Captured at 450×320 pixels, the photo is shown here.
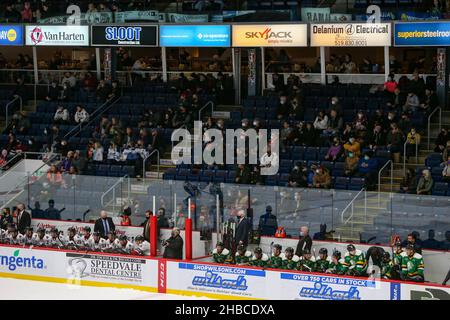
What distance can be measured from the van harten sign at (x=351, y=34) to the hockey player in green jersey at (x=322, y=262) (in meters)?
5.94

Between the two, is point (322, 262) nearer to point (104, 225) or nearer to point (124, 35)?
point (104, 225)

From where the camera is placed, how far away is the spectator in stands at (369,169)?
642 inches

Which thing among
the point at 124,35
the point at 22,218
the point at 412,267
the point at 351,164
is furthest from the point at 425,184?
the point at 124,35

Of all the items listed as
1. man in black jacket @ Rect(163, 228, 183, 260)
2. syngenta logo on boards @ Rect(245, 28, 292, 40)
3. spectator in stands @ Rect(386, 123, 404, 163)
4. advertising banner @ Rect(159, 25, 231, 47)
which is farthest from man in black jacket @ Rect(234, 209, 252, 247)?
advertising banner @ Rect(159, 25, 231, 47)

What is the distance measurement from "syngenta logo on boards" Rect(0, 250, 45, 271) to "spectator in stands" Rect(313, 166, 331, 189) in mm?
4767

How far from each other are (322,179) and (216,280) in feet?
10.2

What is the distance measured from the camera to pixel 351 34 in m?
18.4

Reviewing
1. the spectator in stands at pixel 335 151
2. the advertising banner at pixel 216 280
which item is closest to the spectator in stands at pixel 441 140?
the spectator in stands at pixel 335 151

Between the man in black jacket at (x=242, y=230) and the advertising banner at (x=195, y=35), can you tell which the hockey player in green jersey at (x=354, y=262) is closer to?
the man in black jacket at (x=242, y=230)

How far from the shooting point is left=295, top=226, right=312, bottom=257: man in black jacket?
13830 millimetres

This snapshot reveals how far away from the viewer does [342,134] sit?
1770cm

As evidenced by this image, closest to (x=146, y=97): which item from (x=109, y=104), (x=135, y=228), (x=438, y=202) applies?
(x=109, y=104)

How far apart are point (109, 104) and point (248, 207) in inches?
300
